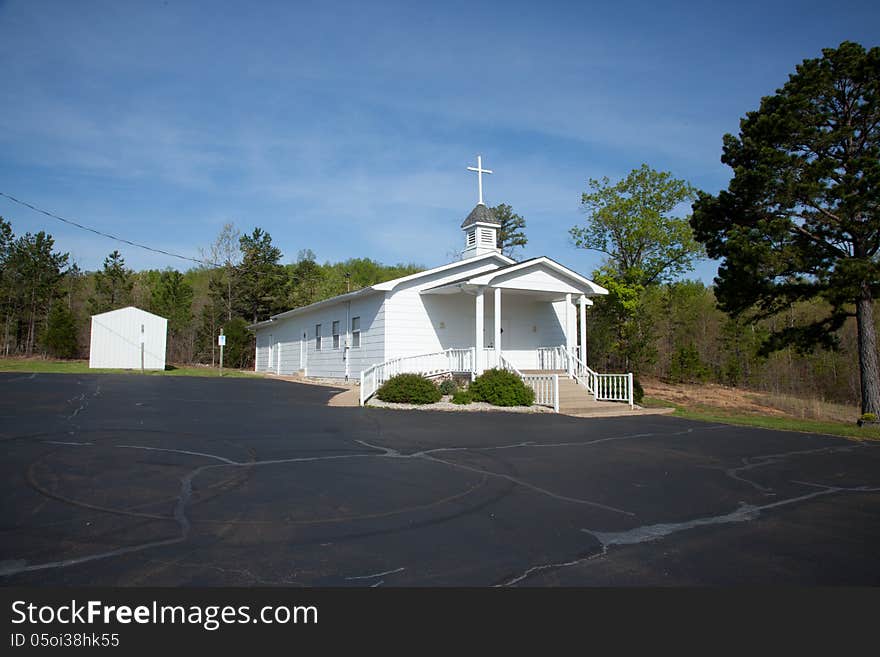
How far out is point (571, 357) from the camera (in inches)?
768

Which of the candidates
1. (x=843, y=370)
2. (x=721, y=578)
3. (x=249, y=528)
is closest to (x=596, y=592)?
(x=721, y=578)

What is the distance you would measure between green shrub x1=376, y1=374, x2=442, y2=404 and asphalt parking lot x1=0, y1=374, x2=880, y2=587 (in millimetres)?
4863

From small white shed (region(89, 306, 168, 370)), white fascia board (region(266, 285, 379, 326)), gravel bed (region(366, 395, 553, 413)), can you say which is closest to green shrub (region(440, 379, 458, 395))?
gravel bed (region(366, 395, 553, 413))

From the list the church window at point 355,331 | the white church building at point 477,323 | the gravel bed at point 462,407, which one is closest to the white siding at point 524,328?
the white church building at point 477,323

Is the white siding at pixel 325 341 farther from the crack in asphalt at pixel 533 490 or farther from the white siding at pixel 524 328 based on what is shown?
the crack in asphalt at pixel 533 490

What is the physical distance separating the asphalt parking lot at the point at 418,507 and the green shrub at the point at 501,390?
4771 millimetres

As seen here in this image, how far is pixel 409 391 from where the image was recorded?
16547 mm

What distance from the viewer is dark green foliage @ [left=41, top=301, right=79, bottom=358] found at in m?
40.3

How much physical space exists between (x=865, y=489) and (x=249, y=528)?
7154 millimetres

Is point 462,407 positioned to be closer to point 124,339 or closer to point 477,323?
point 477,323

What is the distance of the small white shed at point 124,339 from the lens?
3338cm

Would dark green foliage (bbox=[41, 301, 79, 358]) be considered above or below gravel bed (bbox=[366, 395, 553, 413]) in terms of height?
above

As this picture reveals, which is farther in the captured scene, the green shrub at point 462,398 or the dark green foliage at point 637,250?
the dark green foliage at point 637,250

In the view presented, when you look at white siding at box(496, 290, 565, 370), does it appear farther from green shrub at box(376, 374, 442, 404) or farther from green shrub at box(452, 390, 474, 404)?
green shrub at box(376, 374, 442, 404)
